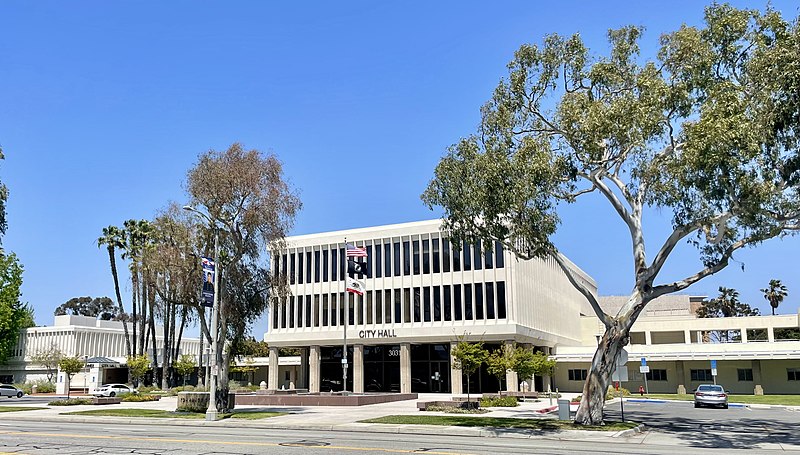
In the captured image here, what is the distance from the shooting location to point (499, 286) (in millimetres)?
55844

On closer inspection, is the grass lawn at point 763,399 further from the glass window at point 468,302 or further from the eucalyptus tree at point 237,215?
the eucalyptus tree at point 237,215

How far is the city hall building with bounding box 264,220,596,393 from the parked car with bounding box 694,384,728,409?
15.9m

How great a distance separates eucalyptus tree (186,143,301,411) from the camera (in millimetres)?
33219

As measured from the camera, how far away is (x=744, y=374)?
61.4 metres

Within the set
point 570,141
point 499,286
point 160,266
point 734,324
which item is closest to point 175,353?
point 499,286

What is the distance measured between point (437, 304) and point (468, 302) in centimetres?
284

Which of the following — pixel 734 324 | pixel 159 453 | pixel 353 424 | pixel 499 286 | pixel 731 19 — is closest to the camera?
pixel 159 453

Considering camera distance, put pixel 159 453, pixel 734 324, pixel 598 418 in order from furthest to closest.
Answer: pixel 734 324 < pixel 598 418 < pixel 159 453

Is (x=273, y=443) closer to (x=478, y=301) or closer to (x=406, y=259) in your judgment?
(x=478, y=301)

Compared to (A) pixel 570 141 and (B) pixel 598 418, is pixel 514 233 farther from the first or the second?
(B) pixel 598 418

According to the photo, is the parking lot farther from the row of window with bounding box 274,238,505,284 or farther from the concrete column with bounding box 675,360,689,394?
the concrete column with bounding box 675,360,689,394

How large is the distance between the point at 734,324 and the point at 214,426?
5841 cm

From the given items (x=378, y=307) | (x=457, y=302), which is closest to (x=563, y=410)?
(x=457, y=302)

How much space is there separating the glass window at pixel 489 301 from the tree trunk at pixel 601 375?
31.6 meters
